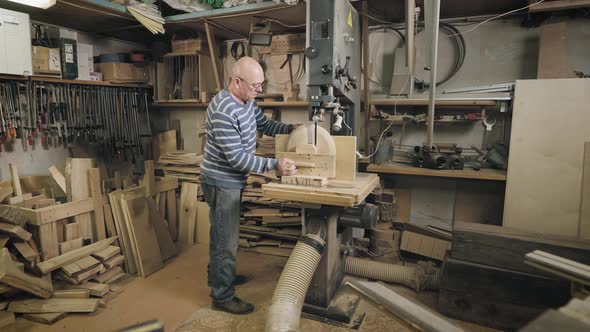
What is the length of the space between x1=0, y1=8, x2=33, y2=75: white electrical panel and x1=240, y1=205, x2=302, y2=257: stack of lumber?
2.02 metres

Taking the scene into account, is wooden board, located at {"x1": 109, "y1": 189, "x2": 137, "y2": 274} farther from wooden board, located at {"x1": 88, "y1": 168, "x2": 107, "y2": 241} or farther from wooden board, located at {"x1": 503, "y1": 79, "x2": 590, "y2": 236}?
wooden board, located at {"x1": 503, "y1": 79, "x2": 590, "y2": 236}

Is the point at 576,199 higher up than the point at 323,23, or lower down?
lower down

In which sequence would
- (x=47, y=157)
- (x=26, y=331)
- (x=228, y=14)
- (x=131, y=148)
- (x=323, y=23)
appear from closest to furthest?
(x=323, y=23) → (x=26, y=331) → (x=228, y=14) → (x=47, y=157) → (x=131, y=148)

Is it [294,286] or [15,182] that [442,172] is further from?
[15,182]

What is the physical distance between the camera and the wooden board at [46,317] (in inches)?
83.2

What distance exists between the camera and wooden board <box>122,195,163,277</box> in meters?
2.70

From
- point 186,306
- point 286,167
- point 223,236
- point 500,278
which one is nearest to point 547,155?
point 500,278

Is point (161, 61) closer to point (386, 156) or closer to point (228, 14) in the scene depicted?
point (228, 14)

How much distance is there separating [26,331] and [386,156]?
276 centimetres

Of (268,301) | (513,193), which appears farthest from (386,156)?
(268,301)

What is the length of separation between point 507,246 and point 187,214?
8.59 feet

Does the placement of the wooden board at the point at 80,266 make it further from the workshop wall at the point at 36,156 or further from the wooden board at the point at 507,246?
the wooden board at the point at 507,246

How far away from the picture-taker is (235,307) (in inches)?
87.7

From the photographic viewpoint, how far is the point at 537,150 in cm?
254
